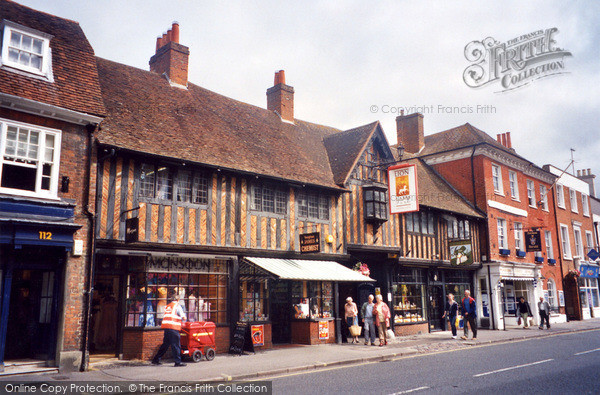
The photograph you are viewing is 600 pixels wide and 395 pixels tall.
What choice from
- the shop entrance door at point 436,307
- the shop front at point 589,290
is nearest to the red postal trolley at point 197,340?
the shop entrance door at point 436,307

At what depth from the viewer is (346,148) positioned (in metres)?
19.6

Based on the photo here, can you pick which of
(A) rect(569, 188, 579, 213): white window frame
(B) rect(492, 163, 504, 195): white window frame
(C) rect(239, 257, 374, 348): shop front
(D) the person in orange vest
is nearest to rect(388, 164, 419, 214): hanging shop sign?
(C) rect(239, 257, 374, 348): shop front

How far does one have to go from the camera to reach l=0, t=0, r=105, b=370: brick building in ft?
34.0

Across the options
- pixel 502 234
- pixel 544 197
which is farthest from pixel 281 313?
pixel 544 197

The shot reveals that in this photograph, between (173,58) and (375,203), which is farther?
(375,203)

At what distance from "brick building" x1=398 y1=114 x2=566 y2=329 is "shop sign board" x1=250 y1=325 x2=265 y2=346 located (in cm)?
1425

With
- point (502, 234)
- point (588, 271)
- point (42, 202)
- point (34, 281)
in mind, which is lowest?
point (34, 281)

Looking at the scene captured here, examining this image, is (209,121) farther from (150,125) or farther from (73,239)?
(73,239)

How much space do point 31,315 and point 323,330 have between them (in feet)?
29.4

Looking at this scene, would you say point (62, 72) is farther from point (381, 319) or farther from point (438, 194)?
point (438, 194)

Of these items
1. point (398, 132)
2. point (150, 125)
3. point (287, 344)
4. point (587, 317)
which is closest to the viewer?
point (150, 125)

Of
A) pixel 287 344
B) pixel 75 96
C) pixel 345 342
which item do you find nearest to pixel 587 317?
pixel 345 342

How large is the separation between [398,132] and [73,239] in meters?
21.9

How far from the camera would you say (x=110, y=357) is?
12141 mm
